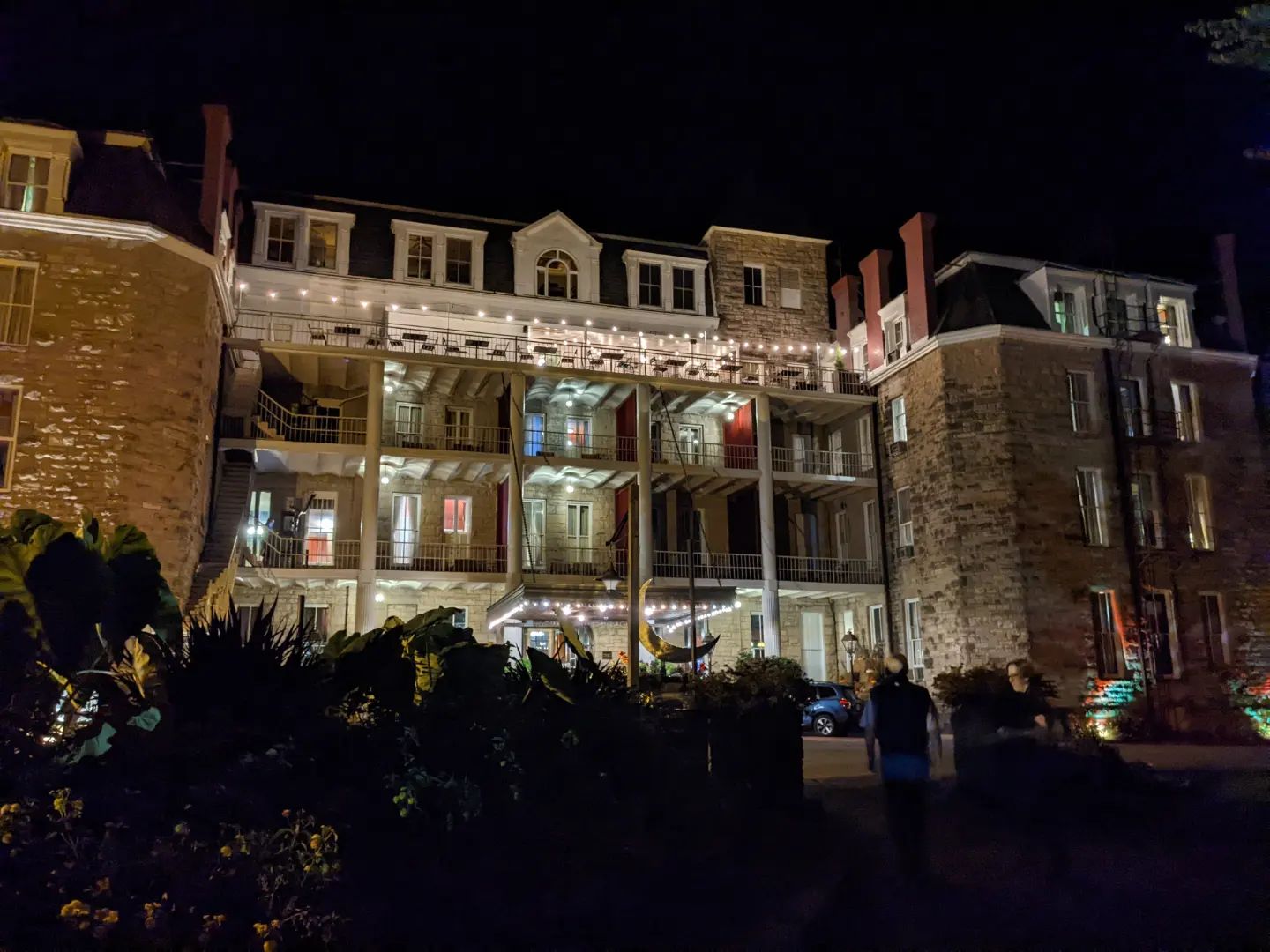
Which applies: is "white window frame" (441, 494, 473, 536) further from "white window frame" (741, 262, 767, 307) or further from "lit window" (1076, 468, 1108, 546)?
"lit window" (1076, 468, 1108, 546)

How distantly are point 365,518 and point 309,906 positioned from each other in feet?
64.5

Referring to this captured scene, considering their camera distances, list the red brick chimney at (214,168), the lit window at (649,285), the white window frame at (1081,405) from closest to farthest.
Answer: the red brick chimney at (214,168) → the white window frame at (1081,405) → the lit window at (649,285)

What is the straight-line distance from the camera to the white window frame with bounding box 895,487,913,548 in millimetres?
27094

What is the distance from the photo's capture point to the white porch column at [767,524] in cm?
2647

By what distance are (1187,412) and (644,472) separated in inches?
580

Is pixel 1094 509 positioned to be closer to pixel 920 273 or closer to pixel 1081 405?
pixel 1081 405

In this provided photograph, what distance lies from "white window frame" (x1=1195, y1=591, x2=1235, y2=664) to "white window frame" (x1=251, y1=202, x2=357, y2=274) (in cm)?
→ 2376

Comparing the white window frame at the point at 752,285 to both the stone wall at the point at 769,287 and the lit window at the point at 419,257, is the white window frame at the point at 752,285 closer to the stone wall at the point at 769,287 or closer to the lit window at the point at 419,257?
the stone wall at the point at 769,287

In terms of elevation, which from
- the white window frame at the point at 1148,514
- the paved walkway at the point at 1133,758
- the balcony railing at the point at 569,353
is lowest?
the paved walkway at the point at 1133,758

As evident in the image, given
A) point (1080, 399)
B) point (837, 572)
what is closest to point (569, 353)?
point (837, 572)

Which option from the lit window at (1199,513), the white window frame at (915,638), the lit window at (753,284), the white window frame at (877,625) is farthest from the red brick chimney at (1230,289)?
the lit window at (753,284)

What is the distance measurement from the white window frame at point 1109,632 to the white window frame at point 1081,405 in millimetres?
4113

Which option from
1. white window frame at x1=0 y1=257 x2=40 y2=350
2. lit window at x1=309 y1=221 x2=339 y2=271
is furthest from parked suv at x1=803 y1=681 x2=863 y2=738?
white window frame at x1=0 y1=257 x2=40 y2=350

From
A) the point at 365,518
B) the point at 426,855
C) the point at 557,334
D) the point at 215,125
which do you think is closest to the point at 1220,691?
the point at 557,334
